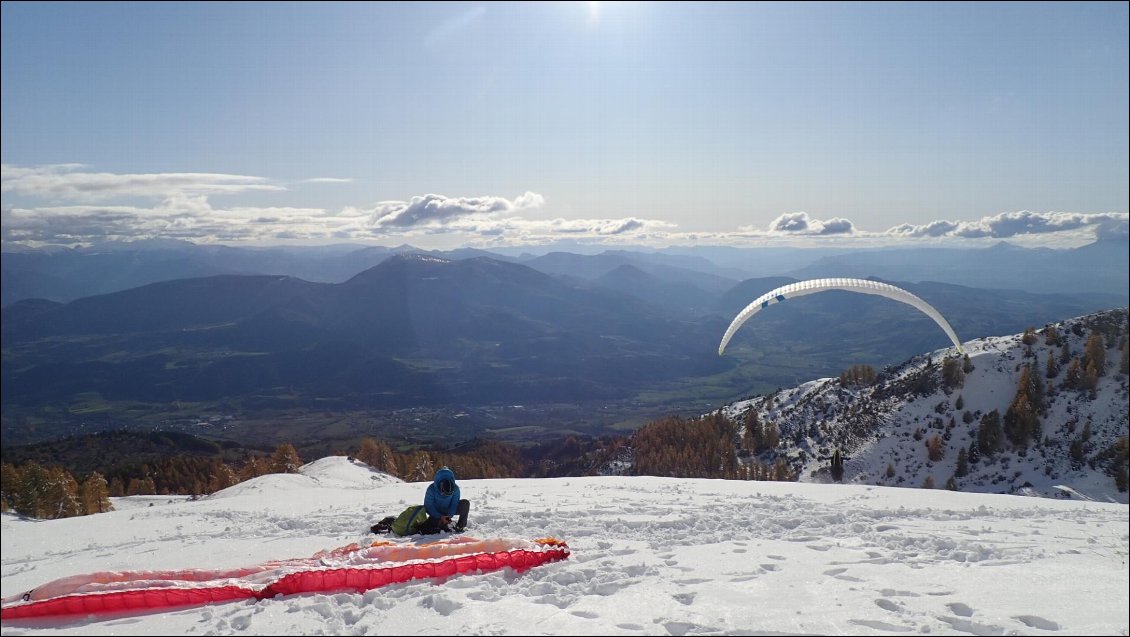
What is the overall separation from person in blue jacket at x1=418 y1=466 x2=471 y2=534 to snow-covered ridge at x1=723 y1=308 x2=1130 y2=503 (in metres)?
40.0

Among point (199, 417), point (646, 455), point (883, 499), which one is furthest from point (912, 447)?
point (199, 417)

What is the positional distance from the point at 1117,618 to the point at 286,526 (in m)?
13.6

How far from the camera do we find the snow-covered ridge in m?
41.4

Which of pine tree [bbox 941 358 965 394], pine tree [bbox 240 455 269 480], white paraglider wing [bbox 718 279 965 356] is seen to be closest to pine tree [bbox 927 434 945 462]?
pine tree [bbox 941 358 965 394]

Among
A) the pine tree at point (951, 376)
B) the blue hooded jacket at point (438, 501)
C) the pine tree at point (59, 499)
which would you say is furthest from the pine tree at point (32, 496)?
the pine tree at point (951, 376)

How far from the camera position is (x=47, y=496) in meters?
30.6

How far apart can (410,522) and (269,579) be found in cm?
367

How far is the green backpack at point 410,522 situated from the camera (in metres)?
10.5

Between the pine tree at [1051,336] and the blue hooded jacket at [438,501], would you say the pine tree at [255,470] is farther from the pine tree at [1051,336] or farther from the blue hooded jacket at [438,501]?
the pine tree at [1051,336]

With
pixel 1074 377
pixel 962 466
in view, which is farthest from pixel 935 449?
pixel 1074 377

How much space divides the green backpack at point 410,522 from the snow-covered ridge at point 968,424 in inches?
1599

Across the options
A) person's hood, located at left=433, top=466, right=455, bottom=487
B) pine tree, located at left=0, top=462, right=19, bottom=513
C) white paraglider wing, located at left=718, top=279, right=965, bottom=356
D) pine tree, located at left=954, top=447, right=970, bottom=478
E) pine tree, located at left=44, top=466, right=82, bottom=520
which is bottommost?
pine tree, located at left=954, top=447, right=970, bottom=478

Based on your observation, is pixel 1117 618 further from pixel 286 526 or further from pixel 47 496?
pixel 47 496

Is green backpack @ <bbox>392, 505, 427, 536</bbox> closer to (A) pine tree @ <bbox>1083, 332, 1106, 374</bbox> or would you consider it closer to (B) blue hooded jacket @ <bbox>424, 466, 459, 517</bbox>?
(B) blue hooded jacket @ <bbox>424, 466, 459, 517</bbox>
